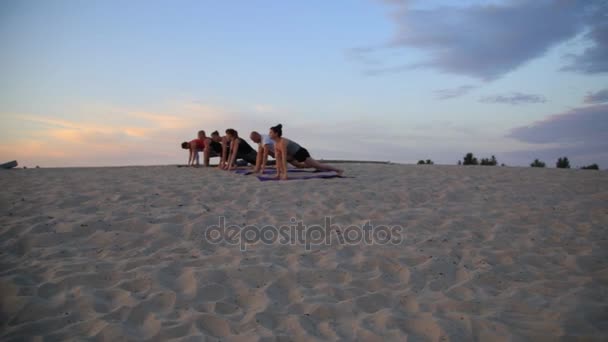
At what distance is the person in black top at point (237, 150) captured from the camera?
992 centimetres

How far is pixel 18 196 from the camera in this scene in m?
6.54

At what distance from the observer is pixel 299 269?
3.88 meters

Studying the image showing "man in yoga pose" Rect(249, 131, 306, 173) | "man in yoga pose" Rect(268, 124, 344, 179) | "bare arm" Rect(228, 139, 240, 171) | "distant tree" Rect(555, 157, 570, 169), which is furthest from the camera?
"distant tree" Rect(555, 157, 570, 169)

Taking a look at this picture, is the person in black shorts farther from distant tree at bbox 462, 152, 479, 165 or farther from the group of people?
distant tree at bbox 462, 152, 479, 165

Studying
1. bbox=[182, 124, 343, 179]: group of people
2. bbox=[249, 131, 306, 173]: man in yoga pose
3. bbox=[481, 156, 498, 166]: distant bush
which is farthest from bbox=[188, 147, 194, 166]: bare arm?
bbox=[481, 156, 498, 166]: distant bush

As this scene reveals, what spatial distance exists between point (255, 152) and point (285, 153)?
2305mm

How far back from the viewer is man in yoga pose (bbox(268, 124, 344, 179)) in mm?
8359

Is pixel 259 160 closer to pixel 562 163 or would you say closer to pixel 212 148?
pixel 212 148

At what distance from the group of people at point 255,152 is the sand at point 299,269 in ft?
5.33

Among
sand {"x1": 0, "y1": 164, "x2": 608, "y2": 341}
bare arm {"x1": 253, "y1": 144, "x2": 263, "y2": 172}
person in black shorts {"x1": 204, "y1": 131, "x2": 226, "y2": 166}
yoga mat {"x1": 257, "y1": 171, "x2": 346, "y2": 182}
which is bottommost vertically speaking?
sand {"x1": 0, "y1": 164, "x2": 608, "y2": 341}

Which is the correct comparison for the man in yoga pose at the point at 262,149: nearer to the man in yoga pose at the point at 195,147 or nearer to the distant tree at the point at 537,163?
the man in yoga pose at the point at 195,147

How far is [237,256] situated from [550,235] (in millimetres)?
3637

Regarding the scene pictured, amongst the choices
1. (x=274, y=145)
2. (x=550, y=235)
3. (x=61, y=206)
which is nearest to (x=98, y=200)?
(x=61, y=206)

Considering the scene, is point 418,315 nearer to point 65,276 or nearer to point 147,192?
point 65,276
